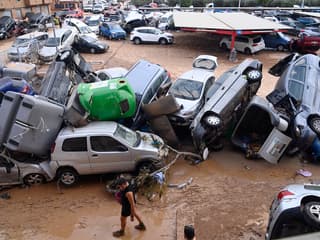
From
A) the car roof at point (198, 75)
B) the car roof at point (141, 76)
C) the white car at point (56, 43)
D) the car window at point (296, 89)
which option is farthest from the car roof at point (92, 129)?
the white car at point (56, 43)

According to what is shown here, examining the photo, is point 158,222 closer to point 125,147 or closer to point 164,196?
point 164,196

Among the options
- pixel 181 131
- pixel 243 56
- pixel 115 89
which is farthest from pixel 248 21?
pixel 115 89

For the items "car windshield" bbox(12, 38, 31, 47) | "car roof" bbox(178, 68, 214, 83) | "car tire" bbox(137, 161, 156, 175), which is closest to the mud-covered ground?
"car tire" bbox(137, 161, 156, 175)

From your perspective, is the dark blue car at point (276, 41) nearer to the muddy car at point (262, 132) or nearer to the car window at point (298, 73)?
the car window at point (298, 73)

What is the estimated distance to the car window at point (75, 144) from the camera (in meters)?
8.23

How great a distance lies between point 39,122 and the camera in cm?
831

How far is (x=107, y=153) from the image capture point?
27.1ft

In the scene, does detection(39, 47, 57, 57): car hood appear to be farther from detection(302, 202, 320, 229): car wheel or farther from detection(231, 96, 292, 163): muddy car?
detection(302, 202, 320, 229): car wheel

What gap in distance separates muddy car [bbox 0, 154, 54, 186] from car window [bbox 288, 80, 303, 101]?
7.30 meters

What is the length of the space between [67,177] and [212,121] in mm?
4039

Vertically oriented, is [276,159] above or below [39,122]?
below

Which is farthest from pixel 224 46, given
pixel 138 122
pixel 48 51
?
pixel 138 122

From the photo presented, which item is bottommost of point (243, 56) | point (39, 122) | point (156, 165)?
point (243, 56)

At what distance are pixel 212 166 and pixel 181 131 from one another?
6.24ft
